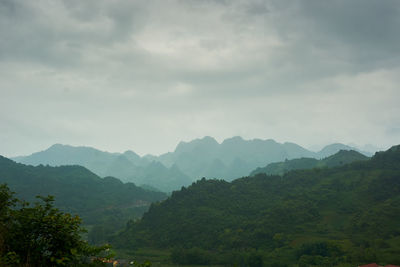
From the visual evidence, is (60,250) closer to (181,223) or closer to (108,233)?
(181,223)

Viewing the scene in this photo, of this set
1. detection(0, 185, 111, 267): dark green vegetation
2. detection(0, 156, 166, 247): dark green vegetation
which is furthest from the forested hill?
detection(0, 185, 111, 267): dark green vegetation

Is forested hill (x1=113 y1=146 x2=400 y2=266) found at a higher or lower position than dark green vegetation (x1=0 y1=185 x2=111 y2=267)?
lower

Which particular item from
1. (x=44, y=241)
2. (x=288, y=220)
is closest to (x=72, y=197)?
(x=288, y=220)

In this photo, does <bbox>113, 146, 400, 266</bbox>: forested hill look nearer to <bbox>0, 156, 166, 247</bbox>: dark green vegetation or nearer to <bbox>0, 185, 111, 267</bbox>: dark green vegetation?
<bbox>0, 156, 166, 247</bbox>: dark green vegetation

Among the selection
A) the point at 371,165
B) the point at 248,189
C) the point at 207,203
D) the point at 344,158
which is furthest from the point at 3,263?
the point at 344,158

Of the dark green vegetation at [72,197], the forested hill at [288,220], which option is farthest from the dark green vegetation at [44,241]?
the dark green vegetation at [72,197]

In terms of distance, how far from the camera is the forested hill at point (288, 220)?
80.2 m

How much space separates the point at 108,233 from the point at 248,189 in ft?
222

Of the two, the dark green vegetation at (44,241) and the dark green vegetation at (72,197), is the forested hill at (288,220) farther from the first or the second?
the dark green vegetation at (44,241)

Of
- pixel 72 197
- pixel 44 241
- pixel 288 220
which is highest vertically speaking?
pixel 44 241

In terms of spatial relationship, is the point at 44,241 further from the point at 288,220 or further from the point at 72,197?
the point at 72,197

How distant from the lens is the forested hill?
8025 centimetres

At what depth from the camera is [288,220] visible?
349ft

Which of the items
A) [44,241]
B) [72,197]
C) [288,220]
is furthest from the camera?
[72,197]
